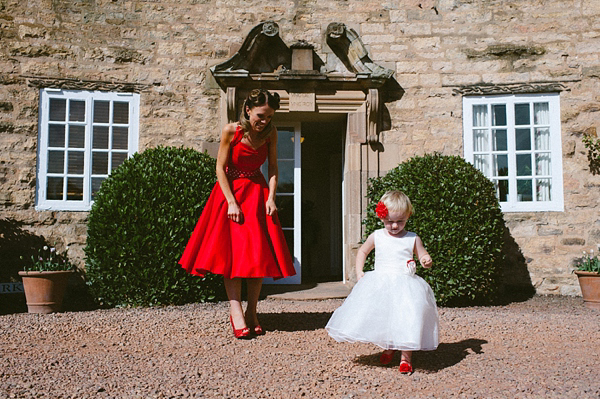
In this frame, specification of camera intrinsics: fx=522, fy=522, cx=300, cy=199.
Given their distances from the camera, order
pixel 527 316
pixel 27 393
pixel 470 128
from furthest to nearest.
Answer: pixel 470 128 < pixel 527 316 < pixel 27 393

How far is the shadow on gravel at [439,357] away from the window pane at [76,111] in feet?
16.0

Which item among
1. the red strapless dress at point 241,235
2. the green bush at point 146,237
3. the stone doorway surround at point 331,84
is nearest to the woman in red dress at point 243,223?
the red strapless dress at point 241,235

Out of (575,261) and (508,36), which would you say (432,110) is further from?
(575,261)

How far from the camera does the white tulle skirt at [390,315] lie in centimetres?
272

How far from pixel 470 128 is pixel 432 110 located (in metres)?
0.52

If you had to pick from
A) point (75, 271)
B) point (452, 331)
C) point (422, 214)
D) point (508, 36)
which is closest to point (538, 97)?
point (508, 36)

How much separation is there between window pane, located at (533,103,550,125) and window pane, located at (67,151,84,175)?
18.5 ft

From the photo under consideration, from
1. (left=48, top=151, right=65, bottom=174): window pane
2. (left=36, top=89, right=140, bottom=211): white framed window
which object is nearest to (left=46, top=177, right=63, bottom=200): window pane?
(left=36, top=89, right=140, bottom=211): white framed window

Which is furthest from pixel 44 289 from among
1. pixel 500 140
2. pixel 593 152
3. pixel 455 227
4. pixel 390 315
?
pixel 593 152

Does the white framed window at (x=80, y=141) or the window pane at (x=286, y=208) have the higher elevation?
the white framed window at (x=80, y=141)

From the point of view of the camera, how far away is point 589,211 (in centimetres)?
628

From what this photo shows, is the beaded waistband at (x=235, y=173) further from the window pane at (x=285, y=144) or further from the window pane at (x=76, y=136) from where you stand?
the window pane at (x=76, y=136)

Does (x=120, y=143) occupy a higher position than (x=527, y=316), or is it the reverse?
(x=120, y=143)

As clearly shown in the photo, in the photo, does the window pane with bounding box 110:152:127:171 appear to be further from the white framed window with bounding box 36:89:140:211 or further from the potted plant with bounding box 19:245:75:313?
the potted plant with bounding box 19:245:75:313
